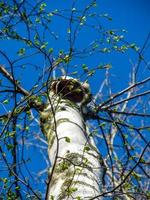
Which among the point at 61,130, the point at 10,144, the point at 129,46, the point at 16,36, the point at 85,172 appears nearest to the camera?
the point at 85,172

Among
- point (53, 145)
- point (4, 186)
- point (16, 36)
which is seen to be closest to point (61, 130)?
point (53, 145)

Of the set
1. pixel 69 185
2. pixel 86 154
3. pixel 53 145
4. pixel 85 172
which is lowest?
pixel 69 185

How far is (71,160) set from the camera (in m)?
2.75

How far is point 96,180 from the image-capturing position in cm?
261

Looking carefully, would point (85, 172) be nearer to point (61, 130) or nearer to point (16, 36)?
point (61, 130)

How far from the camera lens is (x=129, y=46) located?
4.30 metres

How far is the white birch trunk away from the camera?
2418 mm

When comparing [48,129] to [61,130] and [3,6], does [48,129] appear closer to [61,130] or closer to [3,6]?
[61,130]

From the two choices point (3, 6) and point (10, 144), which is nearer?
point (10, 144)

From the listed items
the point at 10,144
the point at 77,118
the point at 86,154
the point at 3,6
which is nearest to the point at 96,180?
the point at 86,154

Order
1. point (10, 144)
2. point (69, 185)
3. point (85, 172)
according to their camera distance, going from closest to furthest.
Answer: point (69, 185) < point (85, 172) < point (10, 144)

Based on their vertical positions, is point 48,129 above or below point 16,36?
below

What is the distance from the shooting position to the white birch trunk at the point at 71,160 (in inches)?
95.2

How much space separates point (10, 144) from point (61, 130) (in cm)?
51
